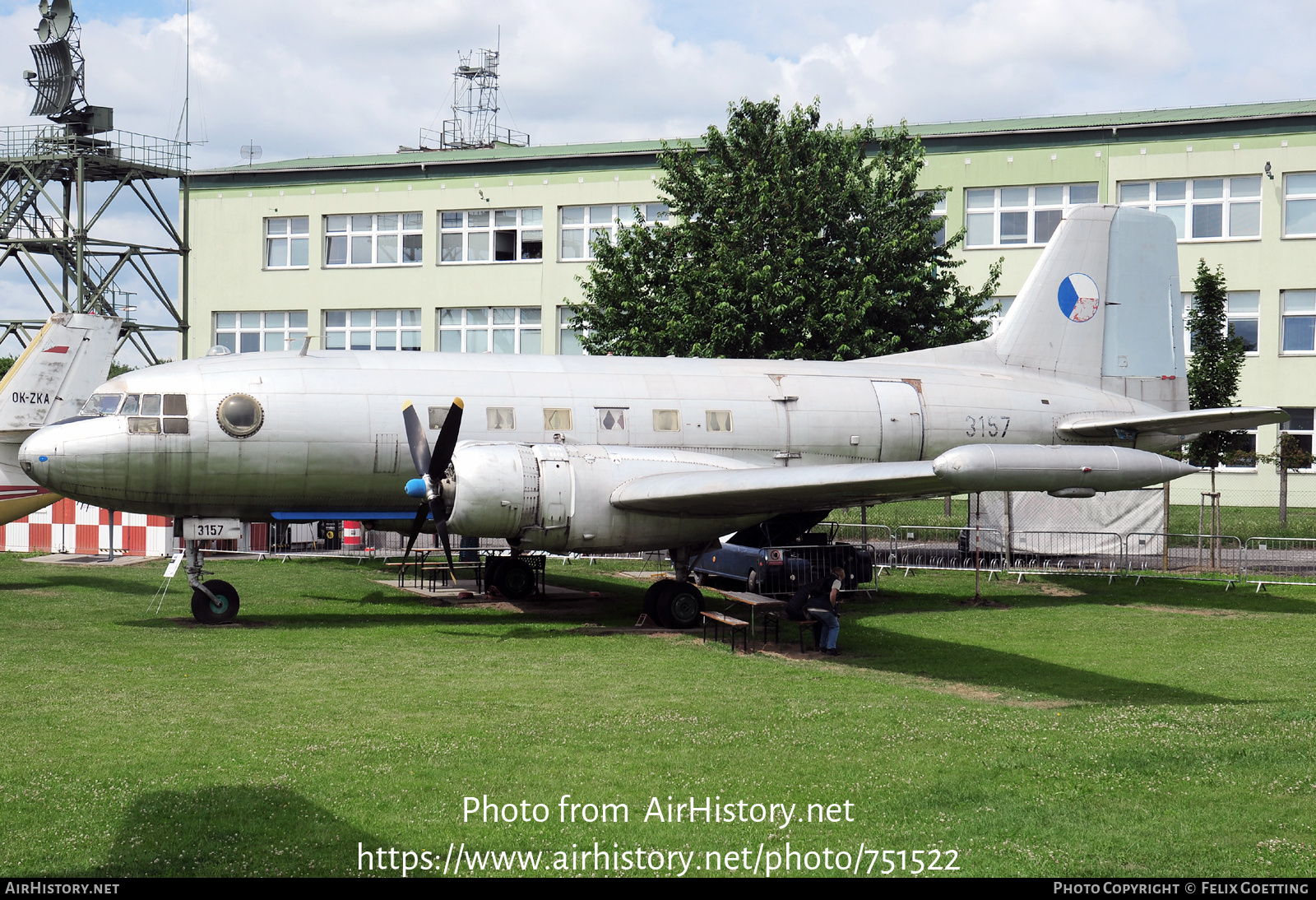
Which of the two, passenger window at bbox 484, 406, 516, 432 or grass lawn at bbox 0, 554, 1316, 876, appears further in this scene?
passenger window at bbox 484, 406, 516, 432

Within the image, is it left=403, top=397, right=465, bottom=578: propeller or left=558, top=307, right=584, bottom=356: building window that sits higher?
left=558, top=307, right=584, bottom=356: building window

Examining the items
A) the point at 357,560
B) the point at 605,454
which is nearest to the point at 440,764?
the point at 605,454

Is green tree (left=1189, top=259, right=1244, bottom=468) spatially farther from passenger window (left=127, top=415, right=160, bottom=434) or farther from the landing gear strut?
passenger window (left=127, top=415, right=160, bottom=434)

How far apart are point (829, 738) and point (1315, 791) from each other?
433 cm

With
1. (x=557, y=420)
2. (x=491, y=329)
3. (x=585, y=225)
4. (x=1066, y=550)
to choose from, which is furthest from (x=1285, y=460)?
(x=491, y=329)

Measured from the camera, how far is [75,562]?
29.6 meters

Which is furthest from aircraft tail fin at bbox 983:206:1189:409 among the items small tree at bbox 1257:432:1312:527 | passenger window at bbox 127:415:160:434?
passenger window at bbox 127:415:160:434

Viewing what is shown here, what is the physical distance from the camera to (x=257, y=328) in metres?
56.7

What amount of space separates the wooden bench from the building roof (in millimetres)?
33111

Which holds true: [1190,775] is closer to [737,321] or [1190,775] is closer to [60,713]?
[60,713]

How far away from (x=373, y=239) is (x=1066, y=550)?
36.9 m

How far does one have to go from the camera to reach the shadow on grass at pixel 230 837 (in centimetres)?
775

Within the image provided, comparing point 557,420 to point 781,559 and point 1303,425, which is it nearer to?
point 781,559

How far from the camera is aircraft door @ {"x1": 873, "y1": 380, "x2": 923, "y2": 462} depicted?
23.4 metres
